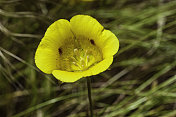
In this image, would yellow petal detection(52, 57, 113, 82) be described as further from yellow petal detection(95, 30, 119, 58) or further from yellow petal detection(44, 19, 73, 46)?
yellow petal detection(44, 19, 73, 46)

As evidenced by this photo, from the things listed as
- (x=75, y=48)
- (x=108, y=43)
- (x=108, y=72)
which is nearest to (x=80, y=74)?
(x=108, y=43)

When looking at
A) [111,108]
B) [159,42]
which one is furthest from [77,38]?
[159,42]

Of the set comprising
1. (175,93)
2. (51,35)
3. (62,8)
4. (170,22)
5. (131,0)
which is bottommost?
(175,93)

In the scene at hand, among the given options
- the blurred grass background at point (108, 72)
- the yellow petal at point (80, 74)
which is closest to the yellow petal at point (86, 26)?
the yellow petal at point (80, 74)

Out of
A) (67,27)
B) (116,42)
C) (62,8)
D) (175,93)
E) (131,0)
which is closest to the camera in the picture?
(116,42)

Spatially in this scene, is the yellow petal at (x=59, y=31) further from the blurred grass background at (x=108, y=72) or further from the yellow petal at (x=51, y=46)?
the blurred grass background at (x=108, y=72)

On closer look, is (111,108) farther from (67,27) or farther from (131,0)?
(131,0)

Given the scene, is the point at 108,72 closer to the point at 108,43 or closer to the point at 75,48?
the point at 75,48
